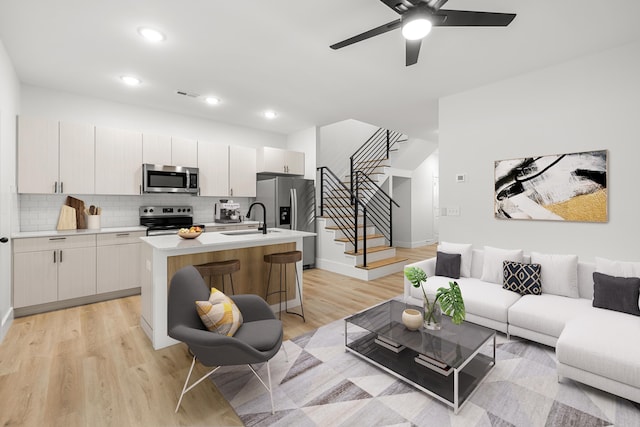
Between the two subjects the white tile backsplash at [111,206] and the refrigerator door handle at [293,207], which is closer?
the white tile backsplash at [111,206]

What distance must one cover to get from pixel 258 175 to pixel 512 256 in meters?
4.62

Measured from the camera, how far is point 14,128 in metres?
3.59

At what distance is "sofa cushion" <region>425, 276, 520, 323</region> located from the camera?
289 cm

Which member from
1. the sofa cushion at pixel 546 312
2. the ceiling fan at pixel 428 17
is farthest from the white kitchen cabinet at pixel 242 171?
the sofa cushion at pixel 546 312

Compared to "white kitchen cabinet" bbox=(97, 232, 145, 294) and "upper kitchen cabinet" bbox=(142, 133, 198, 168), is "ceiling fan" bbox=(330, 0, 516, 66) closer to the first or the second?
"upper kitchen cabinet" bbox=(142, 133, 198, 168)

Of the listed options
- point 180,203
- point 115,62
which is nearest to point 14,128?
point 115,62

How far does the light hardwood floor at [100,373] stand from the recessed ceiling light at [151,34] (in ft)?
9.44

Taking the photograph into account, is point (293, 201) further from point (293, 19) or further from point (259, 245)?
point (293, 19)

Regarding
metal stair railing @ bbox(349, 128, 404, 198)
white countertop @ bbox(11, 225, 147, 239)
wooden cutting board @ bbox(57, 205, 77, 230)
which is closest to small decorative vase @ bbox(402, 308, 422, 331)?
white countertop @ bbox(11, 225, 147, 239)

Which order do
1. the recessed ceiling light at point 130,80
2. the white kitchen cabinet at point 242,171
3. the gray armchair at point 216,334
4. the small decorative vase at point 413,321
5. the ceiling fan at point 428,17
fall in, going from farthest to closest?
the white kitchen cabinet at point 242,171 → the recessed ceiling light at point 130,80 → the small decorative vase at point 413,321 → the ceiling fan at point 428,17 → the gray armchair at point 216,334

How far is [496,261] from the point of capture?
3.45 m

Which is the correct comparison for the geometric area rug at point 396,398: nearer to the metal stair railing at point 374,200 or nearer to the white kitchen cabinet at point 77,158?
the white kitchen cabinet at point 77,158

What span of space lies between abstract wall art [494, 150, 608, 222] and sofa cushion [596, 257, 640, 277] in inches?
21.0

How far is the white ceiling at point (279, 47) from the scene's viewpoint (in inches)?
96.3
